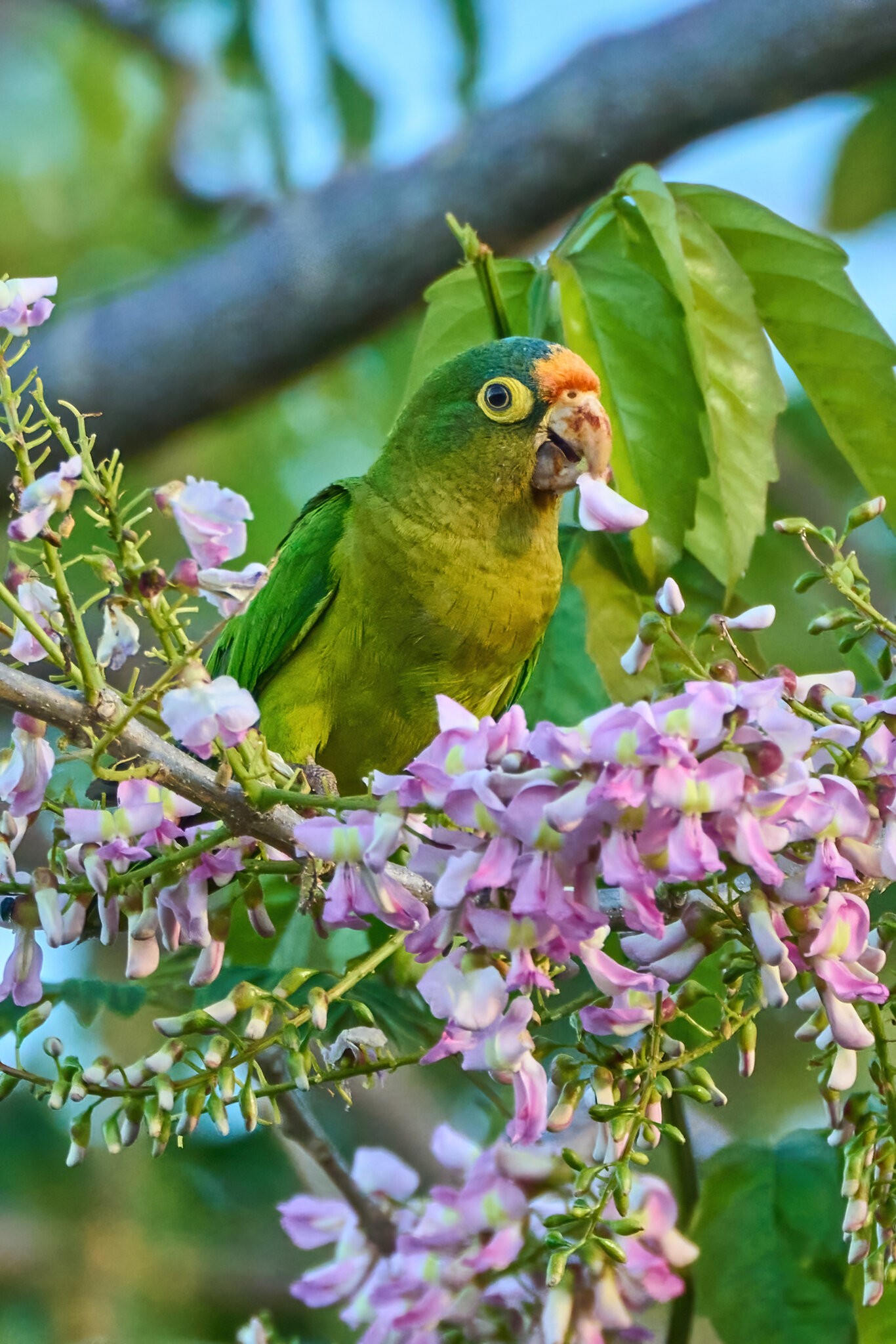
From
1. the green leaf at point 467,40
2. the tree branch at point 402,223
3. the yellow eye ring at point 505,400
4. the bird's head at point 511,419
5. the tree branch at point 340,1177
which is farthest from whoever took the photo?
the green leaf at point 467,40

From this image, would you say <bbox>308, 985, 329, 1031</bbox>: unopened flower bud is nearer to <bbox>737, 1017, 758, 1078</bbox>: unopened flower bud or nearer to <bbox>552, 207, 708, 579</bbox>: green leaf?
<bbox>737, 1017, 758, 1078</bbox>: unopened flower bud

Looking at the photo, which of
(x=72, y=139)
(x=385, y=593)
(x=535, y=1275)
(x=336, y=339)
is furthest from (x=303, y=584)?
(x=72, y=139)

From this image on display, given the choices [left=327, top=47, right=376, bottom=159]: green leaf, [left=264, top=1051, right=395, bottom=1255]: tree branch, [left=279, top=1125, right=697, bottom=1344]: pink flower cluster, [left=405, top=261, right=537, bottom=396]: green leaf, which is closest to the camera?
[left=279, top=1125, right=697, bottom=1344]: pink flower cluster

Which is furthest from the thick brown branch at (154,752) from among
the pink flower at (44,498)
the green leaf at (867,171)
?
the green leaf at (867,171)

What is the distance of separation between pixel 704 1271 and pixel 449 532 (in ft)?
3.52

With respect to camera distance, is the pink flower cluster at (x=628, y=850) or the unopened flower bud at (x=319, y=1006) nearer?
the pink flower cluster at (x=628, y=850)

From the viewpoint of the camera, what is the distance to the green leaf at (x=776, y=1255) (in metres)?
1.49

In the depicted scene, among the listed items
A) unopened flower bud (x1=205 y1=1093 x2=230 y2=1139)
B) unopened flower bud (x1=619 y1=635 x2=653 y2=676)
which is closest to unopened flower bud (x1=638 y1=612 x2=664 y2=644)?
unopened flower bud (x1=619 y1=635 x2=653 y2=676)

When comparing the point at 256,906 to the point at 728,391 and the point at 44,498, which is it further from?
the point at 728,391

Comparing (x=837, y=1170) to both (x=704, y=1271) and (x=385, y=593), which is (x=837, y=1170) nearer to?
(x=704, y=1271)

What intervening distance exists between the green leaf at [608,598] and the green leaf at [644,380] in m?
0.13

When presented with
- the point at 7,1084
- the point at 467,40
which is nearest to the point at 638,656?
the point at 7,1084

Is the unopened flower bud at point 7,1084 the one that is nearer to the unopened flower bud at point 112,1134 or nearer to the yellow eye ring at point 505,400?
the unopened flower bud at point 112,1134

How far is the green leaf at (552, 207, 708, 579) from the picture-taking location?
155 centimetres
